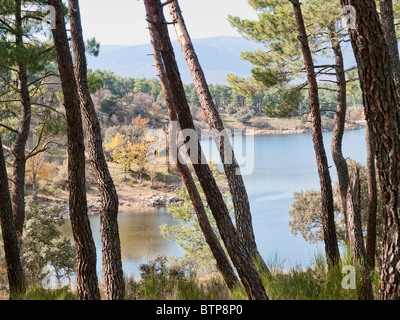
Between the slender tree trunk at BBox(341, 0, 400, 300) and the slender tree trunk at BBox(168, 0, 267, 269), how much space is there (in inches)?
91.1

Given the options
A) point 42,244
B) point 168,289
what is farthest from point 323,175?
point 42,244

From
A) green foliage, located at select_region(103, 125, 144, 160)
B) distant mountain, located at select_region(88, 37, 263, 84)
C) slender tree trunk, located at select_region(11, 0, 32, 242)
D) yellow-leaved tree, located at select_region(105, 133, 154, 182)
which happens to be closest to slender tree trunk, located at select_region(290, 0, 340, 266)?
slender tree trunk, located at select_region(11, 0, 32, 242)

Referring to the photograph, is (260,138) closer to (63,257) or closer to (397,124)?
(63,257)

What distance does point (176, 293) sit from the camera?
4.26 metres

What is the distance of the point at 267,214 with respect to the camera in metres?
23.4

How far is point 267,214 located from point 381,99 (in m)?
21.5

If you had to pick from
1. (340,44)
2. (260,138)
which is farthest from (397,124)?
(260,138)

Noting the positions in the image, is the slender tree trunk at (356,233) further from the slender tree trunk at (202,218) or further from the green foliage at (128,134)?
the green foliage at (128,134)

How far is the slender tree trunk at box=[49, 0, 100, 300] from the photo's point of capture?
3.74 metres

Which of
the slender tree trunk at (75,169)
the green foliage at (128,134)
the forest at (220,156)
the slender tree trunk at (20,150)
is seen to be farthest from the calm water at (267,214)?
the green foliage at (128,134)

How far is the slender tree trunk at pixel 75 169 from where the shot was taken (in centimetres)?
374

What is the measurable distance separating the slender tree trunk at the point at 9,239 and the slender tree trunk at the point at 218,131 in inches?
81.3

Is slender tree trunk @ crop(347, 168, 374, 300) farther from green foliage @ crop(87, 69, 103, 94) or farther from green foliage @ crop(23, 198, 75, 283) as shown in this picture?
green foliage @ crop(23, 198, 75, 283)
